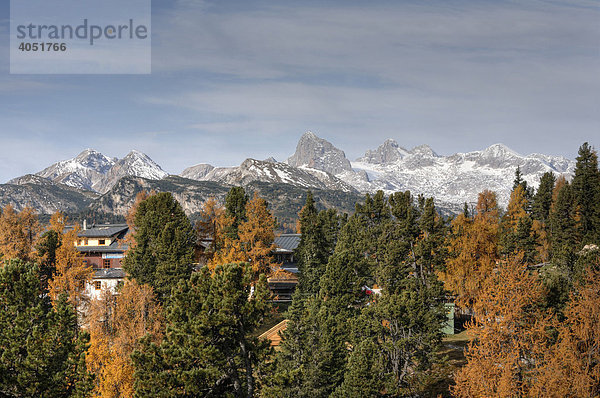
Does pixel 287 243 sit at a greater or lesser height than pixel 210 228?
lesser

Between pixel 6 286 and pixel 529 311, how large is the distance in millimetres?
37837

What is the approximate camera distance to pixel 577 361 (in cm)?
3114

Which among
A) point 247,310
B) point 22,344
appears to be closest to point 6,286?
point 22,344

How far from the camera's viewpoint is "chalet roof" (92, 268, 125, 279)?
75688mm

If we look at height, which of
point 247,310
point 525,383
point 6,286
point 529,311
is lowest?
point 525,383

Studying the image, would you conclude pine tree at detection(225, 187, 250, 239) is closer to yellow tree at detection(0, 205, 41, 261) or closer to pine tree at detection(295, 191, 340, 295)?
pine tree at detection(295, 191, 340, 295)

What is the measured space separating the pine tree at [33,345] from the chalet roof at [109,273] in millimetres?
53915

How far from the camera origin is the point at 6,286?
2178cm

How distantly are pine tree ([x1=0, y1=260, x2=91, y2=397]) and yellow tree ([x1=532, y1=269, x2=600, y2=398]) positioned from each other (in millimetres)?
27633

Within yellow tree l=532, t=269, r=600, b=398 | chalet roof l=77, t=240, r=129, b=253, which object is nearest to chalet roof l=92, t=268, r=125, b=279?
chalet roof l=77, t=240, r=129, b=253

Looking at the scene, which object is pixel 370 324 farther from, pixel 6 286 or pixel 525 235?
pixel 525 235

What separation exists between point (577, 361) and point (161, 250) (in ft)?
146

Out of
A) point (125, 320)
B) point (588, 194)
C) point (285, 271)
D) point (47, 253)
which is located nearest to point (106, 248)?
point (47, 253)

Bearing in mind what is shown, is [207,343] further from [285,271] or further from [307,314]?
[285,271]
